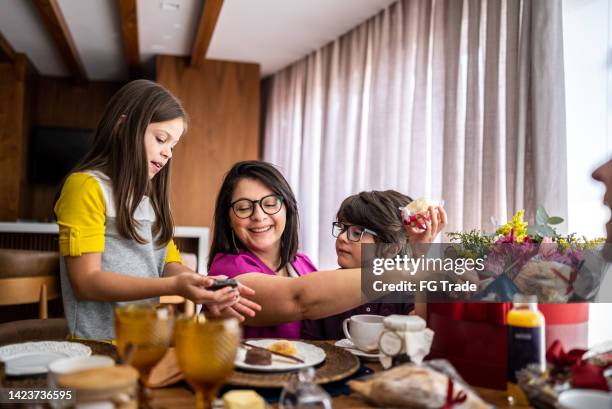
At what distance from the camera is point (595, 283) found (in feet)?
3.45

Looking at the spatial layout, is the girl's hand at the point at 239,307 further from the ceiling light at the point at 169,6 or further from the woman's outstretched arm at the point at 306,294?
the ceiling light at the point at 169,6

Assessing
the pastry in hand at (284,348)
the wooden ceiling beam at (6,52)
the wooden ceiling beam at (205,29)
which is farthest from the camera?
the wooden ceiling beam at (6,52)

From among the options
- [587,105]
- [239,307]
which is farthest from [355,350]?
[587,105]

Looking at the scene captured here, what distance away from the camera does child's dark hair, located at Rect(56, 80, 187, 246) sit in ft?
4.78

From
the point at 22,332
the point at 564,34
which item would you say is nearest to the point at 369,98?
the point at 564,34

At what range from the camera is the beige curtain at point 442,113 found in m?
2.51

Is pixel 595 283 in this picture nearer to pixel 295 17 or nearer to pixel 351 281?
pixel 351 281

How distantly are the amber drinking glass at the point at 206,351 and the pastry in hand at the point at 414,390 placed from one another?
10.0 inches

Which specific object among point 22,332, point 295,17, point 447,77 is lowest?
point 22,332

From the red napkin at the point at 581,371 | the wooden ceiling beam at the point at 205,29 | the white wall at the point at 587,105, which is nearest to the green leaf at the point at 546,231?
the red napkin at the point at 581,371

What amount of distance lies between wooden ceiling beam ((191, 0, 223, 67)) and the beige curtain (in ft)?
3.49

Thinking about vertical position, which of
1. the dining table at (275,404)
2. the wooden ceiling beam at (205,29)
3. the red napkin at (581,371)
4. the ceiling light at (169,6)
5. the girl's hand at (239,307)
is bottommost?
the dining table at (275,404)

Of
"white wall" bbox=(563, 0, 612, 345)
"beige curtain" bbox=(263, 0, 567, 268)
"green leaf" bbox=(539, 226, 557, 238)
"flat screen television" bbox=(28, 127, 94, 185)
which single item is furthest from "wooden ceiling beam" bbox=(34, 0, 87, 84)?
"green leaf" bbox=(539, 226, 557, 238)

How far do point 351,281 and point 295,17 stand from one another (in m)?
3.46
